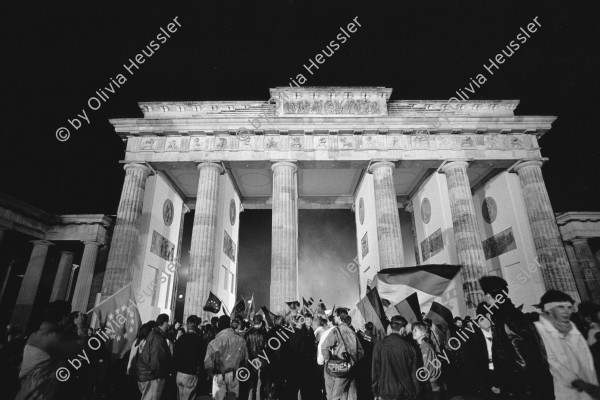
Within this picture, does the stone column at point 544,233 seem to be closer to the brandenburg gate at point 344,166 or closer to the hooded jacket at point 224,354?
the brandenburg gate at point 344,166

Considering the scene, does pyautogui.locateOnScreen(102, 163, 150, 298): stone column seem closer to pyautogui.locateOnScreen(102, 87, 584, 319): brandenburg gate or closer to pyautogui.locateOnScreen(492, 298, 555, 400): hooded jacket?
pyautogui.locateOnScreen(102, 87, 584, 319): brandenburg gate

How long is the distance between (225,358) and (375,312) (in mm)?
3706

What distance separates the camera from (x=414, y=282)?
1000cm

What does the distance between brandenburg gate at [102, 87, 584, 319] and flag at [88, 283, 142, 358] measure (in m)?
10.4

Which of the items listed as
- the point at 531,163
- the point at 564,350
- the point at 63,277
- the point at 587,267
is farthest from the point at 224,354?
the point at 587,267

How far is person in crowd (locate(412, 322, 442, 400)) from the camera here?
21.0ft

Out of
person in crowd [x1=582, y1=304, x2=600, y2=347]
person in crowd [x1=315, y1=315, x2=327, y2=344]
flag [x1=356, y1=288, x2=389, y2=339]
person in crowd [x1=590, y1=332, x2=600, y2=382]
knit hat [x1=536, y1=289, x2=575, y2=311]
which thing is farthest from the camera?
person in crowd [x1=315, y1=315, x2=327, y2=344]

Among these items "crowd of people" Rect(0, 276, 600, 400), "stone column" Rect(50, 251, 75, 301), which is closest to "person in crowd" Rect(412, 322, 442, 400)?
"crowd of people" Rect(0, 276, 600, 400)

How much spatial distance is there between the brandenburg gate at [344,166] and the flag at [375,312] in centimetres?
1127

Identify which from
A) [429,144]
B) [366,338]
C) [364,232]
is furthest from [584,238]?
[366,338]

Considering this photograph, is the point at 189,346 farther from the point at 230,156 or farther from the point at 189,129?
the point at 189,129

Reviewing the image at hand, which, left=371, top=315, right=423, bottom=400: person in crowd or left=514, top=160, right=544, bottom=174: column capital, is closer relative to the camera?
left=371, top=315, right=423, bottom=400: person in crowd

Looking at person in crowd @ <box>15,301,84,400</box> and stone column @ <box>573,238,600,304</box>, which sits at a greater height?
stone column @ <box>573,238,600,304</box>

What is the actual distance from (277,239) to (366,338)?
507 inches
